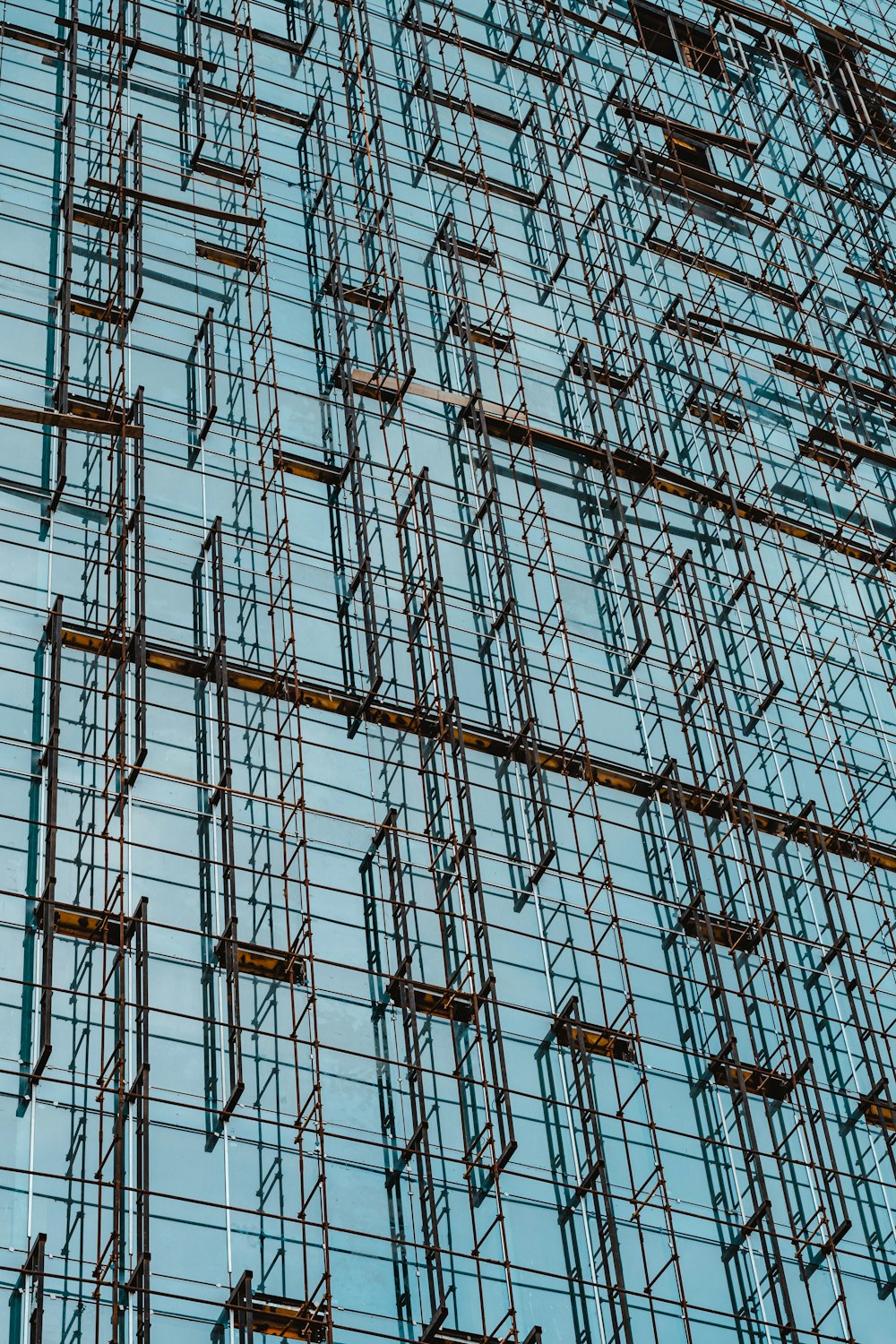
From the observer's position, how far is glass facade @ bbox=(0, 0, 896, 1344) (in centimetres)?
1375

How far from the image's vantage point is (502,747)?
17.0 meters

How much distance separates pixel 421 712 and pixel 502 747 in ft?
2.66

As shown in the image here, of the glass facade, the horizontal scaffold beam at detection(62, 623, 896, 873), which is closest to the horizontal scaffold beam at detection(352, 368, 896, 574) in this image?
the glass facade

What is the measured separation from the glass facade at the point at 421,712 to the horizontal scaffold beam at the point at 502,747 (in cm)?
4

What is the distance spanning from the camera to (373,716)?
54.1 ft

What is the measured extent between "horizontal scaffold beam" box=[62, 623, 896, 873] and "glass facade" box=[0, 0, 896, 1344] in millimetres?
42

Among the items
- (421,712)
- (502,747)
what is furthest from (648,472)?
(421,712)

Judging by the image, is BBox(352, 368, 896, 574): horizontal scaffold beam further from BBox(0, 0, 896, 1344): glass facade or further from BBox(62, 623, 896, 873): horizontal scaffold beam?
BBox(62, 623, 896, 873): horizontal scaffold beam

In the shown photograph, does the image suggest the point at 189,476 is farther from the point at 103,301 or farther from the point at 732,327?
the point at 732,327

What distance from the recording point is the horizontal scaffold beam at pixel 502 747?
15703 millimetres

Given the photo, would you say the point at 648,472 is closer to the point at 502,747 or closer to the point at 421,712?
the point at 502,747

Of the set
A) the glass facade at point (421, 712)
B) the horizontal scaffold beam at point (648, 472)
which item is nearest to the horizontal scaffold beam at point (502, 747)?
the glass facade at point (421, 712)

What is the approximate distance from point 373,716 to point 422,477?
2544mm

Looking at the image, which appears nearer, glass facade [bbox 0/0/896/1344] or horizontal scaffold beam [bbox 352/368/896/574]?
glass facade [bbox 0/0/896/1344]
